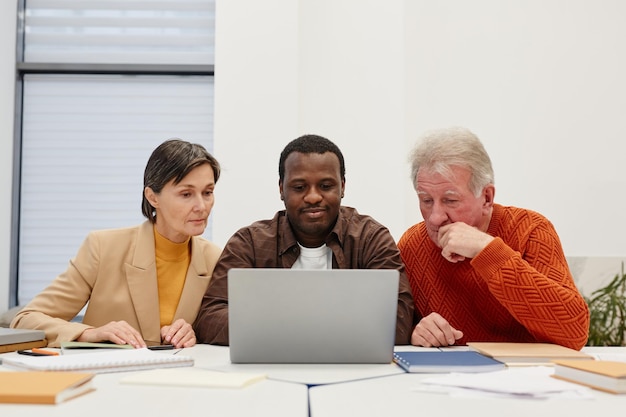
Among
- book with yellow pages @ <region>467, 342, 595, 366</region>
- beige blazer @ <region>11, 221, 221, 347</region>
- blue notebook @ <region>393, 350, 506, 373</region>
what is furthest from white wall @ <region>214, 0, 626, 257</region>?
blue notebook @ <region>393, 350, 506, 373</region>

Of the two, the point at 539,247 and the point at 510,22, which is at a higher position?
the point at 510,22

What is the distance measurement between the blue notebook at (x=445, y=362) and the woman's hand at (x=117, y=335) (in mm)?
701

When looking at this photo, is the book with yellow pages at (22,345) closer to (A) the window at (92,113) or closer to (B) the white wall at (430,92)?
(B) the white wall at (430,92)

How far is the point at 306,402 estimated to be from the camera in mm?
1042

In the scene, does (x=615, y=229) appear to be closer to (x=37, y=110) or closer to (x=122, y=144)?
(x=122, y=144)

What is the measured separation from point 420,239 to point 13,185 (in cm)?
263

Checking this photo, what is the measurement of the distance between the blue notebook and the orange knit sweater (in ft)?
1.18

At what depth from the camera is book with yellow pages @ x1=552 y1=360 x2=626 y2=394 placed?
1092 mm

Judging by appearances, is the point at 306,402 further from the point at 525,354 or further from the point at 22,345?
the point at 22,345

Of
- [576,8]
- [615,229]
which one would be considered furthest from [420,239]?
[576,8]

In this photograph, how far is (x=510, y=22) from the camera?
3580 mm

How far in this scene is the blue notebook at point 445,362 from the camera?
1.32m

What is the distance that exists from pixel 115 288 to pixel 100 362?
0.86m

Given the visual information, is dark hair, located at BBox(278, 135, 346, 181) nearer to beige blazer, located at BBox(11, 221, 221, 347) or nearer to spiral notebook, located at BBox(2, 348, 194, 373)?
beige blazer, located at BBox(11, 221, 221, 347)
